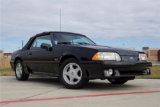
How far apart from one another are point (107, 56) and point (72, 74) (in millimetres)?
959

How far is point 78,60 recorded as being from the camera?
7.12m

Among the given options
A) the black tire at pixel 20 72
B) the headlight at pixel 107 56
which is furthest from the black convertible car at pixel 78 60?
the black tire at pixel 20 72

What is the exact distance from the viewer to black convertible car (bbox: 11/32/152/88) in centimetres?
689

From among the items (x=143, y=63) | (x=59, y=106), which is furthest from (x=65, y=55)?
(x=59, y=106)

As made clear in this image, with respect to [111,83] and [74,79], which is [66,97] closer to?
[74,79]

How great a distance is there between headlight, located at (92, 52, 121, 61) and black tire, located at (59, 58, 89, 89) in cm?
48

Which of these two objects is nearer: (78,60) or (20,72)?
(78,60)

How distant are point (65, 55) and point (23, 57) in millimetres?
2154

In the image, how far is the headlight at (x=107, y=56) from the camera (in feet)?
22.6

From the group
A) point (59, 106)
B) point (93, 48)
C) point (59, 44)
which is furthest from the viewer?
point (59, 44)

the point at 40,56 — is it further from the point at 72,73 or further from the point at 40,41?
the point at 72,73

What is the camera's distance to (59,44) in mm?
7965

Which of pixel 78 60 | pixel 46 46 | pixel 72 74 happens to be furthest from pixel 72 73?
pixel 46 46

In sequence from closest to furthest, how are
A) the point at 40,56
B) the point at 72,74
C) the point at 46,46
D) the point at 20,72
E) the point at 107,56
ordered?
the point at 107,56 < the point at 72,74 < the point at 46,46 < the point at 40,56 < the point at 20,72
